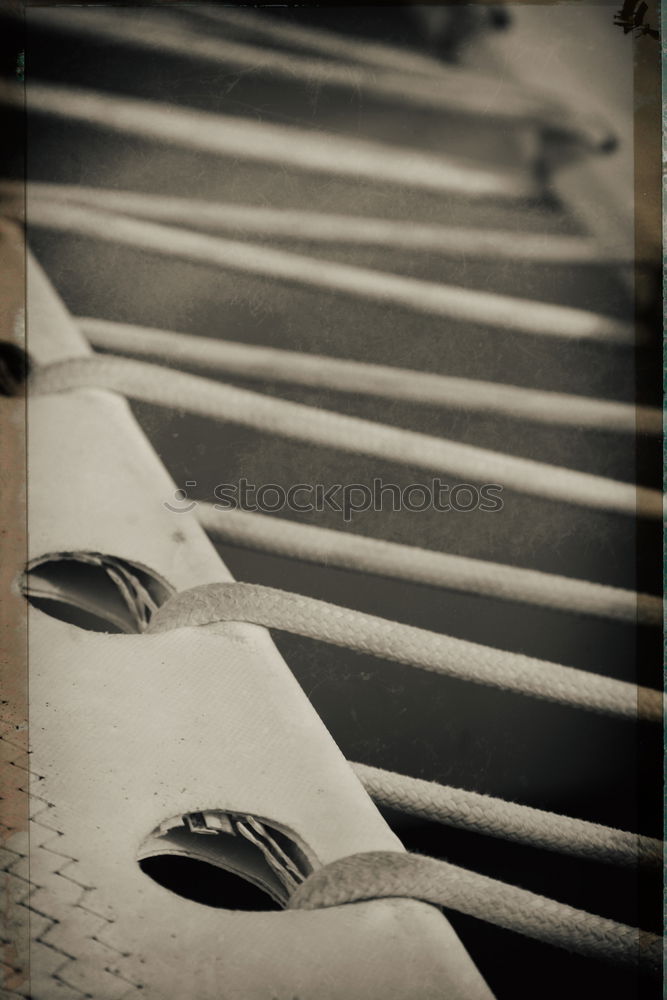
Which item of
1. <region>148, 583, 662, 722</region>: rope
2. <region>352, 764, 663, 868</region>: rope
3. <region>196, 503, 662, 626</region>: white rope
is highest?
<region>196, 503, 662, 626</region>: white rope

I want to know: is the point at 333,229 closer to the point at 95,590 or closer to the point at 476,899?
the point at 95,590

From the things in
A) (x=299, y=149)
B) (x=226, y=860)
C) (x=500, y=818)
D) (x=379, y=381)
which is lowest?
(x=226, y=860)

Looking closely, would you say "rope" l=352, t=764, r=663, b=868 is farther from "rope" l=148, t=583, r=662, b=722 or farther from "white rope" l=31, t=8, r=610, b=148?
"white rope" l=31, t=8, r=610, b=148

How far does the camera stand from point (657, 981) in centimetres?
61

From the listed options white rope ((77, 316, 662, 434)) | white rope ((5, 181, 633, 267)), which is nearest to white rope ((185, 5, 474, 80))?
white rope ((5, 181, 633, 267))

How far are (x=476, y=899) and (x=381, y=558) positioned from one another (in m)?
0.29

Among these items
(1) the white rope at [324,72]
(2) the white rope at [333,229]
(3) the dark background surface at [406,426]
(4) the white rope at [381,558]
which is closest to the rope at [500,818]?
(3) the dark background surface at [406,426]

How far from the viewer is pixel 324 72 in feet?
2.03

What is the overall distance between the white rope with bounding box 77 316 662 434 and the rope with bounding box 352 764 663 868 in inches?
12.7

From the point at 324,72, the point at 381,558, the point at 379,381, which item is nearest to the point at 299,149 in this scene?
the point at 324,72

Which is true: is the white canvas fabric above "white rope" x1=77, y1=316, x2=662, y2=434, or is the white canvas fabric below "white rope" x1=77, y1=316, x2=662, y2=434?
below

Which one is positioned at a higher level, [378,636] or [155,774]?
[378,636]

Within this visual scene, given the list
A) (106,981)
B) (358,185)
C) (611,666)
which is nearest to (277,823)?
(106,981)

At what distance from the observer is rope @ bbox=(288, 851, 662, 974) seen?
1.87 ft
